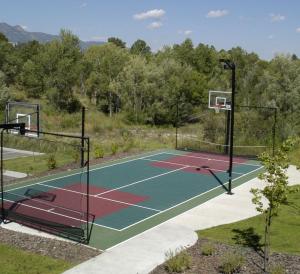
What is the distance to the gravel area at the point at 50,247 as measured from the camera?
36.1ft

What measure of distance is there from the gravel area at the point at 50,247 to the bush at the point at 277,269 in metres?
4.07

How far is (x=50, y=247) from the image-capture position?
37.8ft

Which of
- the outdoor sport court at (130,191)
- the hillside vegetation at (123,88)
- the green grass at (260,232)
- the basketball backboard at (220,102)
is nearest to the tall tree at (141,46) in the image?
the hillside vegetation at (123,88)

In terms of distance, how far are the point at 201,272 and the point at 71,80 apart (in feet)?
143

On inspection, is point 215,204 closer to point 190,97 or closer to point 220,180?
point 220,180

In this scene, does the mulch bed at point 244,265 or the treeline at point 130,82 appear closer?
the mulch bed at point 244,265

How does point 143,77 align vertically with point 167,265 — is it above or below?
above

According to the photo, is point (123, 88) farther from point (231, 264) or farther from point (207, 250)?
point (231, 264)

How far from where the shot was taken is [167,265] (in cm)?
1017

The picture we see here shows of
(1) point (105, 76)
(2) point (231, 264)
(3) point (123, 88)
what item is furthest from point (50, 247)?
(1) point (105, 76)

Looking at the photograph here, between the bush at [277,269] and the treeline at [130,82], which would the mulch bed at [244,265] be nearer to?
the bush at [277,269]

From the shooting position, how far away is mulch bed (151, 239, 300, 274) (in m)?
10.0

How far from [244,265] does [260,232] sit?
268 centimetres

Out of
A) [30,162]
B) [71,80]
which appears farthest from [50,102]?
[30,162]
